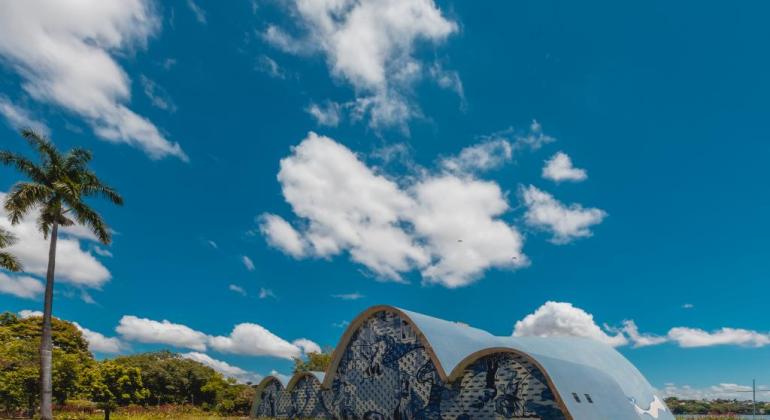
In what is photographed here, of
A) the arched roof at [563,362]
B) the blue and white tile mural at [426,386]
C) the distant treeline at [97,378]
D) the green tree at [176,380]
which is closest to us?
the arched roof at [563,362]

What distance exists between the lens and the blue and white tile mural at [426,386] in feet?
67.2

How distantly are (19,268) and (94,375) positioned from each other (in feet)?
31.8

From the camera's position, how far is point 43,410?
80.0ft

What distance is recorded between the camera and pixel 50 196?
89.2ft

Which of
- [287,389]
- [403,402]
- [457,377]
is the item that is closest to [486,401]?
[457,377]

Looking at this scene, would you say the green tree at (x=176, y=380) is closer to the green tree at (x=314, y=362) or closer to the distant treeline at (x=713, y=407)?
the green tree at (x=314, y=362)

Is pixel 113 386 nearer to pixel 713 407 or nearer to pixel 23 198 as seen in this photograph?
pixel 23 198

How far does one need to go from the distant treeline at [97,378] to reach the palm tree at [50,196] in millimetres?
9071

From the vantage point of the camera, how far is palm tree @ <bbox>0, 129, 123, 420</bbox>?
2520 centimetres

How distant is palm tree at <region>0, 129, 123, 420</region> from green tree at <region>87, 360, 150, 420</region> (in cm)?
857

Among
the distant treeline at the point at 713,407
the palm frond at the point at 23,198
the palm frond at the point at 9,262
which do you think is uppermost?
the palm frond at the point at 23,198

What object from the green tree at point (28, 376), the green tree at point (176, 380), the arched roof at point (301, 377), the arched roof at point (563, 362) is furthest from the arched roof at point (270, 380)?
the green tree at point (176, 380)

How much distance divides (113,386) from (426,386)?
74.4 feet

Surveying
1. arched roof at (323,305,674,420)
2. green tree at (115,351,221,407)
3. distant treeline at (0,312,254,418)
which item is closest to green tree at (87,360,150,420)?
distant treeline at (0,312,254,418)
